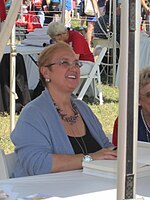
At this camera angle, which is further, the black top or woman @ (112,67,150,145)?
woman @ (112,67,150,145)

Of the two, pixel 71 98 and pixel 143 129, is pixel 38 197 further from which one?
pixel 143 129

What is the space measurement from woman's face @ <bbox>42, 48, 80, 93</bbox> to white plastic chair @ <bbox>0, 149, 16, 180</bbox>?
380mm

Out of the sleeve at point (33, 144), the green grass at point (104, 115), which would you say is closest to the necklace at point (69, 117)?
the sleeve at point (33, 144)

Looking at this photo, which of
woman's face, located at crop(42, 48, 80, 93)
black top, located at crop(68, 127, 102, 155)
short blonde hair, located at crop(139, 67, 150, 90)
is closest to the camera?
black top, located at crop(68, 127, 102, 155)

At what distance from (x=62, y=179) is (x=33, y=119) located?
0.42m

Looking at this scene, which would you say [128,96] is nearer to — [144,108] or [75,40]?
[144,108]

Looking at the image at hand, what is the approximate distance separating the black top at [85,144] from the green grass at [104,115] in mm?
1976

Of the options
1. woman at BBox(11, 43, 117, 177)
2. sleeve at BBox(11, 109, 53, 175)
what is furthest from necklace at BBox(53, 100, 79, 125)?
sleeve at BBox(11, 109, 53, 175)

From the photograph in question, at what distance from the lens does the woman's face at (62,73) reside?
2521 mm

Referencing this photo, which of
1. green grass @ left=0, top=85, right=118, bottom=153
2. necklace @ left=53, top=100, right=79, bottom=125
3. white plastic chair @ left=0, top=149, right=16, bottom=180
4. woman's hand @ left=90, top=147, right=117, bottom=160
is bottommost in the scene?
green grass @ left=0, top=85, right=118, bottom=153

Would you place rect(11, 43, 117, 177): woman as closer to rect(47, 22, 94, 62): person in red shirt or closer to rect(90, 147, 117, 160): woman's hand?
rect(90, 147, 117, 160): woman's hand

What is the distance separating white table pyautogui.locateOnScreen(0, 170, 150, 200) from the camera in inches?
69.2

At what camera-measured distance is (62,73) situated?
8.37 feet

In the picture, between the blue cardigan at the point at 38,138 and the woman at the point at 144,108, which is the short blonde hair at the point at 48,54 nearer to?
the blue cardigan at the point at 38,138
